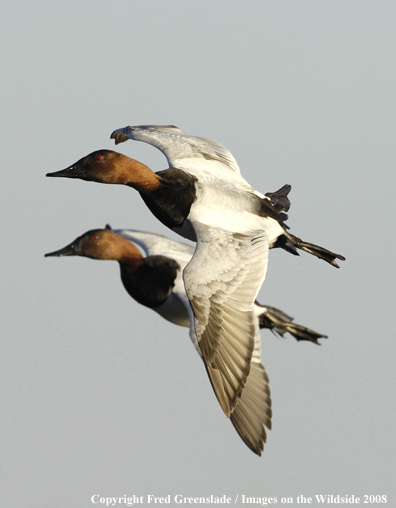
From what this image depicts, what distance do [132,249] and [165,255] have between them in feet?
1.45

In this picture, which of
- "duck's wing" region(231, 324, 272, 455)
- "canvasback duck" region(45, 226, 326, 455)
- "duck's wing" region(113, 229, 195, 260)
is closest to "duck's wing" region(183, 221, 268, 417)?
"duck's wing" region(231, 324, 272, 455)

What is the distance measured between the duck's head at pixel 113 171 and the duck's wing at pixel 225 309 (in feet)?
3.79

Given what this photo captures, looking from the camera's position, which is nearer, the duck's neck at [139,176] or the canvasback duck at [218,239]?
the canvasback duck at [218,239]

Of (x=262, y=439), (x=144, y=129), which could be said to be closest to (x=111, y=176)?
(x=144, y=129)

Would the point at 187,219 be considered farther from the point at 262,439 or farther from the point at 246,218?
the point at 262,439

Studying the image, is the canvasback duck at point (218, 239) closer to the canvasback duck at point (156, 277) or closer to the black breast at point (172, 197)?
the black breast at point (172, 197)

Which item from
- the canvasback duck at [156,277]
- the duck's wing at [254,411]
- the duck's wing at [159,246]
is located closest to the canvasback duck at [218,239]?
the duck's wing at [254,411]

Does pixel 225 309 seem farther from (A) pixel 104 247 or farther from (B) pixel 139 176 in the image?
(A) pixel 104 247

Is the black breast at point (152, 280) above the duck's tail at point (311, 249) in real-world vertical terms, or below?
below

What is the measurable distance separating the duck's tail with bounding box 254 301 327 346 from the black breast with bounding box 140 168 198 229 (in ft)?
7.86

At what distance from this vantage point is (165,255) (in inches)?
421

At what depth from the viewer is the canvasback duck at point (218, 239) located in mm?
7281

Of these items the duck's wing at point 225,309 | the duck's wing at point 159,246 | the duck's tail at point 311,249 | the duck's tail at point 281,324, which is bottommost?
the duck's tail at point 281,324

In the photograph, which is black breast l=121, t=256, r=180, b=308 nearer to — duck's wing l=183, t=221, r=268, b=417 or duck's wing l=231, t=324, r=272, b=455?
duck's wing l=231, t=324, r=272, b=455
